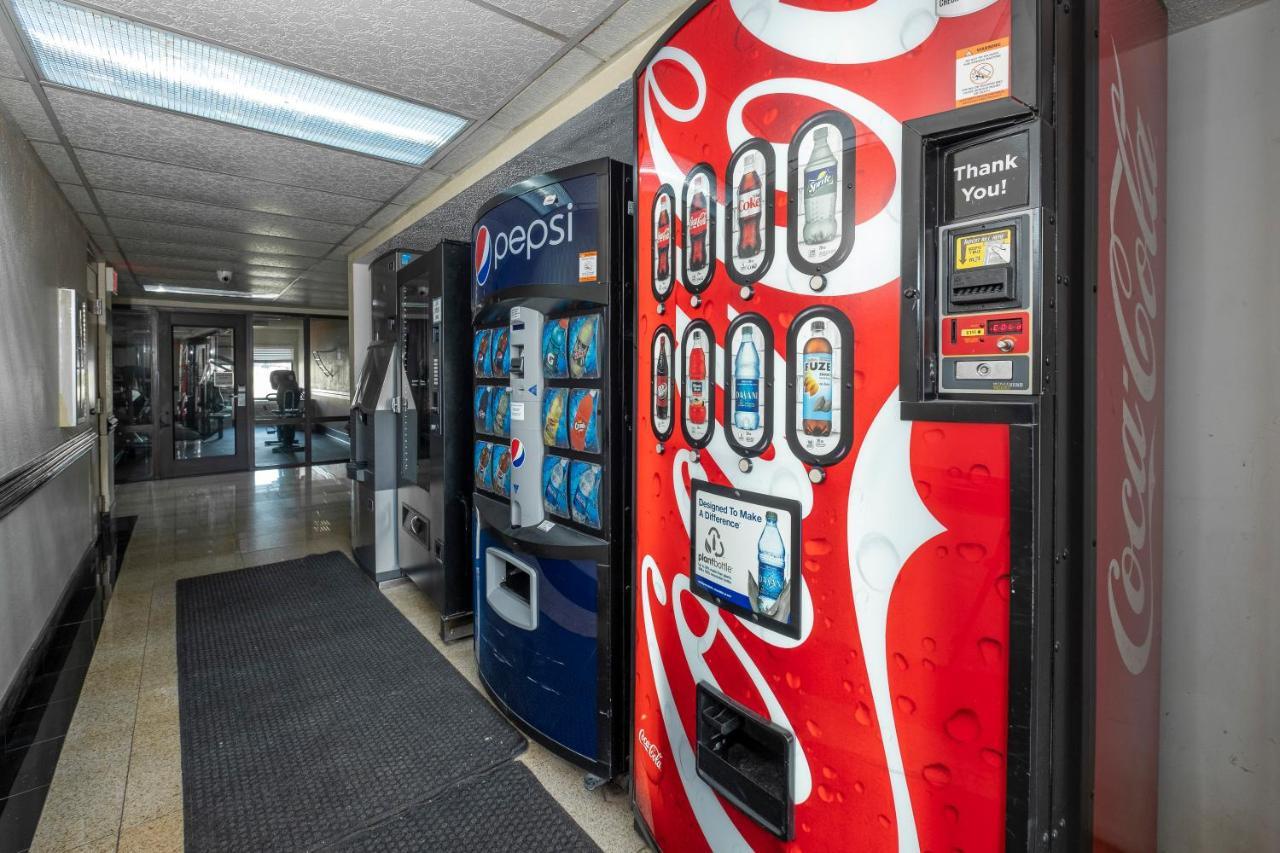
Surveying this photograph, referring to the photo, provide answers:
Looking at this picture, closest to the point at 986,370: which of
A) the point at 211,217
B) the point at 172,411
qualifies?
the point at 211,217

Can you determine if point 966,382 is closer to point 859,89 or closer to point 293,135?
point 859,89

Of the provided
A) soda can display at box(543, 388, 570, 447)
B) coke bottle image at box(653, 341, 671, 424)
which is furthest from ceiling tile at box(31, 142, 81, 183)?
coke bottle image at box(653, 341, 671, 424)

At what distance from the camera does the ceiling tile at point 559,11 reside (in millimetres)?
1978

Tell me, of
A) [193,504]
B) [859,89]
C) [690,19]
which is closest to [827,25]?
[859,89]

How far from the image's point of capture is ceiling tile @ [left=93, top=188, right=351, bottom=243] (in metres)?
4.20

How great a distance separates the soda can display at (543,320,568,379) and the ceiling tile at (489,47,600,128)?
3.42 feet

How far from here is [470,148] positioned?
3.32 metres

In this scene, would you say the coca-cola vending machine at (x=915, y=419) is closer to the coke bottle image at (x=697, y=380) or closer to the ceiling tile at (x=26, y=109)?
the coke bottle image at (x=697, y=380)

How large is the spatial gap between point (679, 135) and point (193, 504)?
24.8 ft

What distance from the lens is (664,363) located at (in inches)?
65.4

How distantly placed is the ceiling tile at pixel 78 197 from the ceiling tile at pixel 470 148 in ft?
8.00

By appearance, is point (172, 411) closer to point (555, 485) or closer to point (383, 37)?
point (383, 37)

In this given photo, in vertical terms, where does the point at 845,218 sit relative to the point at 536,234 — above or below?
below

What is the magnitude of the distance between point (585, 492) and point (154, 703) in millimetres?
2237
